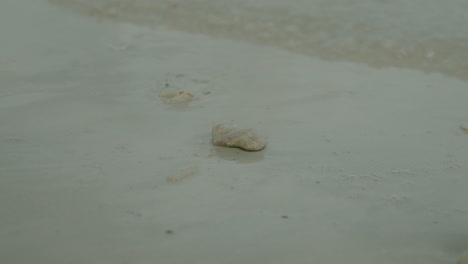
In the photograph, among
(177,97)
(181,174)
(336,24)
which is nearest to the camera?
(181,174)

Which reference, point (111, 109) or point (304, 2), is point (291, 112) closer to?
point (111, 109)

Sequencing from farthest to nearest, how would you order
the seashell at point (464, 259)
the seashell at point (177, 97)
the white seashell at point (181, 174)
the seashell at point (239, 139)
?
the seashell at point (177, 97), the seashell at point (239, 139), the white seashell at point (181, 174), the seashell at point (464, 259)

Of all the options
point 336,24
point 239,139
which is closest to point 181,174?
point 239,139

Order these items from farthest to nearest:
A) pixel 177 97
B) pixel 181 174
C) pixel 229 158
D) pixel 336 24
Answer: pixel 336 24 < pixel 177 97 < pixel 229 158 < pixel 181 174

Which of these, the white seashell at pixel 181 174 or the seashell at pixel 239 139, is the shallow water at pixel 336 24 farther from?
the white seashell at pixel 181 174

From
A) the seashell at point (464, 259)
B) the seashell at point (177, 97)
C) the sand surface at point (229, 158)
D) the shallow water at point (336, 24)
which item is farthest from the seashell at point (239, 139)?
the shallow water at point (336, 24)

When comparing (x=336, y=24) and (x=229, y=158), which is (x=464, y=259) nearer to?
(x=229, y=158)

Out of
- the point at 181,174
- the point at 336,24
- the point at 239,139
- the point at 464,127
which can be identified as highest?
the point at 336,24
